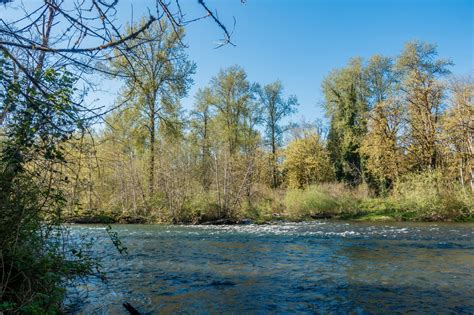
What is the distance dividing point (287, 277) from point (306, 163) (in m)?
33.9

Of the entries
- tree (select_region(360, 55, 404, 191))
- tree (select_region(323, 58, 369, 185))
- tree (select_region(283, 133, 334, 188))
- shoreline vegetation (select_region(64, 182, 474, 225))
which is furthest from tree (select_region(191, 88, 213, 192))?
tree (select_region(360, 55, 404, 191))

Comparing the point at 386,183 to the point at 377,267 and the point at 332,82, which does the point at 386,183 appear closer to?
the point at 332,82

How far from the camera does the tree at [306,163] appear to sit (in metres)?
39.9

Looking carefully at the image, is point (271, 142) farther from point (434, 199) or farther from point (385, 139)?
point (434, 199)

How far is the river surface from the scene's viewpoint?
5707 mm

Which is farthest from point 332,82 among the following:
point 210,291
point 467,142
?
point 210,291

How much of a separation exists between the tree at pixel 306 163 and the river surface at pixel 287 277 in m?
27.2

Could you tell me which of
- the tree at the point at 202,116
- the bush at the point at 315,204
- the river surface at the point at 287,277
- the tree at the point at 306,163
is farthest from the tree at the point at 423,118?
the tree at the point at 202,116

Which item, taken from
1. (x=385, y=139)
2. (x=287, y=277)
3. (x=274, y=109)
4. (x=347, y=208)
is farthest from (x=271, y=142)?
(x=287, y=277)

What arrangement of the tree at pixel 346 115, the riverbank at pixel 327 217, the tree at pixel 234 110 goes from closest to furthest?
1. the riverbank at pixel 327 217
2. the tree at pixel 346 115
3. the tree at pixel 234 110

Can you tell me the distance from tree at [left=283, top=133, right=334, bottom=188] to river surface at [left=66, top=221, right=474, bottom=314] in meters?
27.2

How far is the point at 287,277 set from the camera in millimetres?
7500

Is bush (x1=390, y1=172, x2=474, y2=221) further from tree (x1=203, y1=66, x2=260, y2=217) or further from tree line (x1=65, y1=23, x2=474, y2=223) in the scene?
tree (x1=203, y1=66, x2=260, y2=217)

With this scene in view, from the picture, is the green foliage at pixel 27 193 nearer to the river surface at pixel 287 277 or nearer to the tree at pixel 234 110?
the river surface at pixel 287 277
